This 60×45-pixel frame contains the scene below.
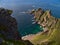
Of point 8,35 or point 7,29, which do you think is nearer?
point 8,35

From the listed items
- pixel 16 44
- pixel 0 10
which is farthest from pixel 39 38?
pixel 16 44

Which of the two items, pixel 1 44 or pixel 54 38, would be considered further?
pixel 54 38

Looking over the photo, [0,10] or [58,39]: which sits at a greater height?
[0,10]

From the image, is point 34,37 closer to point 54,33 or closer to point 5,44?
point 54,33

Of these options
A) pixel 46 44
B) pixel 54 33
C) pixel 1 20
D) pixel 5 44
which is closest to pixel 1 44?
pixel 5 44

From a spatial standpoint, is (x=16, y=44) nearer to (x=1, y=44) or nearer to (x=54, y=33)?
(x=1, y=44)

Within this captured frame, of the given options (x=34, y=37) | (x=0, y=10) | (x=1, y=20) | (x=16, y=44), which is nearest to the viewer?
(x=16, y=44)

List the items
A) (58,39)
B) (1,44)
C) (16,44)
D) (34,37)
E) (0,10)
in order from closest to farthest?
(1,44), (16,44), (0,10), (58,39), (34,37)

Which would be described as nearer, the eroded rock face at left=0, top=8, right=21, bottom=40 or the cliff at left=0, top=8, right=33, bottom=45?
the cliff at left=0, top=8, right=33, bottom=45

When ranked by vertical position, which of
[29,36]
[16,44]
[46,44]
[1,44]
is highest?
[1,44]

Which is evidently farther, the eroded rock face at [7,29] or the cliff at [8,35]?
the eroded rock face at [7,29]
